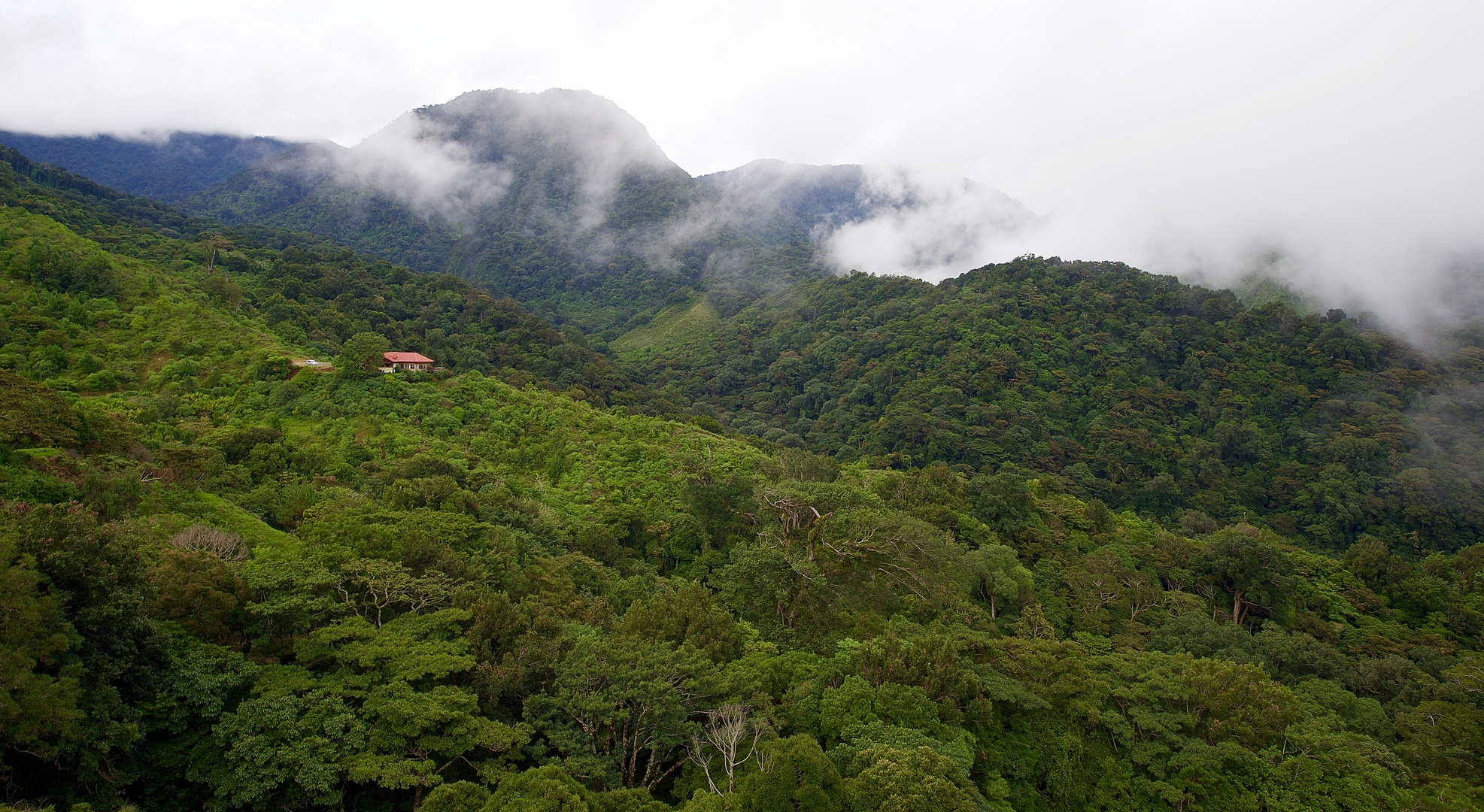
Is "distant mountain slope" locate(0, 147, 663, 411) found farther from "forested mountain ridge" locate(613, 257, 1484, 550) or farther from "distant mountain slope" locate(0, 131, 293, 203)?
"distant mountain slope" locate(0, 131, 293, 203)

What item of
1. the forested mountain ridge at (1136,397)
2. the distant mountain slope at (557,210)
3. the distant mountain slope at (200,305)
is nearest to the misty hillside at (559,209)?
the distant mountain slope at (557,210)

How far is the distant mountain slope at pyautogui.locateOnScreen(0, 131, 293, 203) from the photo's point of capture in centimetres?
10306

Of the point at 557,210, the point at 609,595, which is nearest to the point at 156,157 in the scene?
the point at 557,210

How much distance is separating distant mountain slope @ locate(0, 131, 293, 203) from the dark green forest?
239 ft

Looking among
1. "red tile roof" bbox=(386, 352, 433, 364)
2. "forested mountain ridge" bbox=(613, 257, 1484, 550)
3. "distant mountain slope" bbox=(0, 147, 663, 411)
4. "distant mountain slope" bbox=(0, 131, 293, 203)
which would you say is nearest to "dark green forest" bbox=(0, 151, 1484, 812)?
"distant mountain slope" bbox=(0, 147, 663, 411)

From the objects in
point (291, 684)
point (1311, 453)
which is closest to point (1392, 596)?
point (1311, 453)

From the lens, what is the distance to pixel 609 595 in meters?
21.9

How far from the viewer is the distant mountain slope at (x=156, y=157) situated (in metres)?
103

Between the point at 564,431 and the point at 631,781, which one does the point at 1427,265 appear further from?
the point at 631,781

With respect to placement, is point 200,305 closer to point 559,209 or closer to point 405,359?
point 405,359

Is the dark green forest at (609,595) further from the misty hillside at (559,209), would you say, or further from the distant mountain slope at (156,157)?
the distant mountain slope at (156,157)

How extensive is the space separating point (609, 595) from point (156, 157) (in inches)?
5851

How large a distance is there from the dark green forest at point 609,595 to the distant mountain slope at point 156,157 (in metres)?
72.7

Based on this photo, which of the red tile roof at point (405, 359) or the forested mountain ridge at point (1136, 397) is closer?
the red tile roof at point (405, 359)
